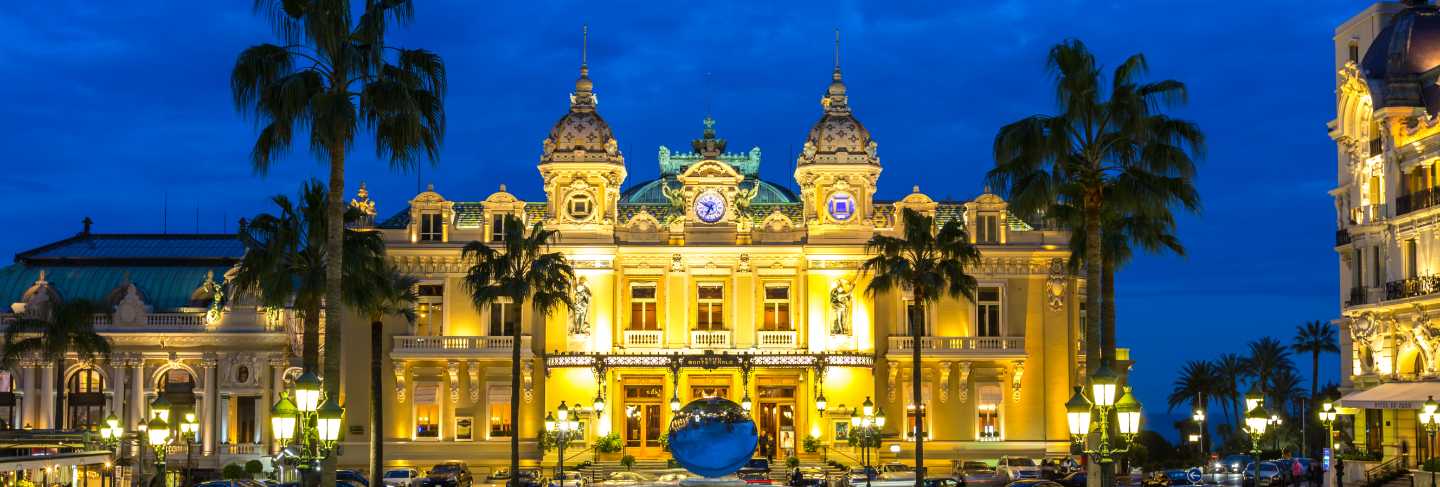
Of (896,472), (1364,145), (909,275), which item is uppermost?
(1364,145)

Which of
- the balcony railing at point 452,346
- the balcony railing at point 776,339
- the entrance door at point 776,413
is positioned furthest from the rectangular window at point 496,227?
the entrance door at point 776,413

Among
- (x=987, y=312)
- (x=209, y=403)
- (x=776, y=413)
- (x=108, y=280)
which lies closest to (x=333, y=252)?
(x=209, y=403)

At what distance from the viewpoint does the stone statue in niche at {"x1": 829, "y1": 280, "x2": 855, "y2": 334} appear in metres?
69.6

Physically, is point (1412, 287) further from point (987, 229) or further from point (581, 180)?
point (581, 180)

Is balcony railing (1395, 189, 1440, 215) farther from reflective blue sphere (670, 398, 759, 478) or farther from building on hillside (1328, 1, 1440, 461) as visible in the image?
reflective blue sphere (670, 398, 759, 478)

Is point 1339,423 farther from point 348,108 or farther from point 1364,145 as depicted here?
point 348,108

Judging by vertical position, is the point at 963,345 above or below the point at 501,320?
below

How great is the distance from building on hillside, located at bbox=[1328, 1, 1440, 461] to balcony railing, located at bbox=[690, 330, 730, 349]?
79.0 ft

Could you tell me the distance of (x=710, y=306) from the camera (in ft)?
232

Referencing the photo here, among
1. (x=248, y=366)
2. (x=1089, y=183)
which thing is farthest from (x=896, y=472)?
(x=248, y=366)

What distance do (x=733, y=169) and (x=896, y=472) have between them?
16335 millimetres

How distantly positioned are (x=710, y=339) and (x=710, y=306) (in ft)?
5.11

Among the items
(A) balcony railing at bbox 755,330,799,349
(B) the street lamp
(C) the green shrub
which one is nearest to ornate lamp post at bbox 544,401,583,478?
(A) balcony railing at bbox 755,330,799,349

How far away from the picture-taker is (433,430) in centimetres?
7025
